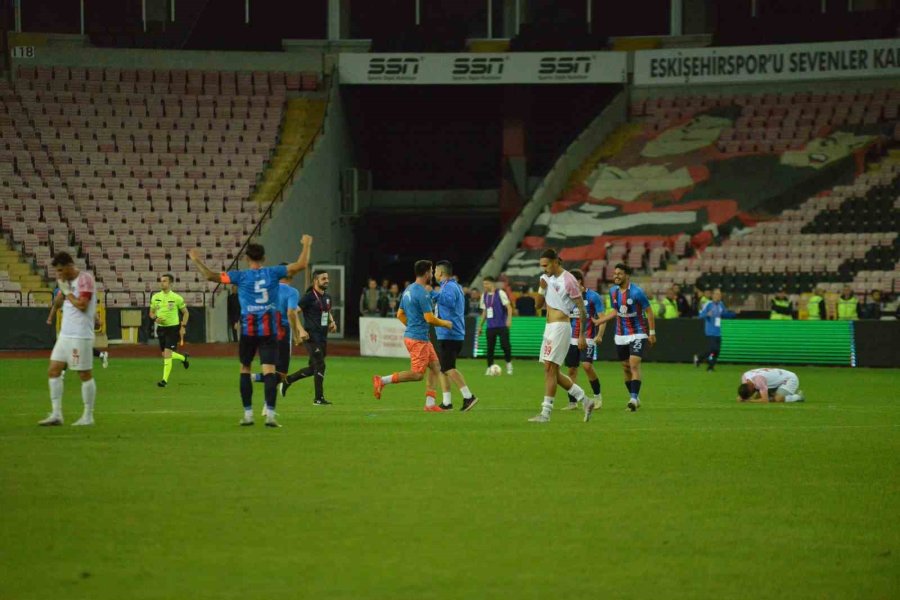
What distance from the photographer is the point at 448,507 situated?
32.6 ft

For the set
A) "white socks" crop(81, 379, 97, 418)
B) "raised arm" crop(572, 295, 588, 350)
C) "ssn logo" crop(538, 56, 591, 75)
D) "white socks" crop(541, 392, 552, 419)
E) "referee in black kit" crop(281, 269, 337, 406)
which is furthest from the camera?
"ssn logo" crop(538, 56, 591, 75)

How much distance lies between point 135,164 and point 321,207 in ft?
20.9

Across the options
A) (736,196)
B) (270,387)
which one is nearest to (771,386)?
(270,387)

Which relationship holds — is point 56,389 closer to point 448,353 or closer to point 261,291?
point 261,291

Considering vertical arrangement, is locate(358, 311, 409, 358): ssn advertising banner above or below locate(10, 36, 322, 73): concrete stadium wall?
below

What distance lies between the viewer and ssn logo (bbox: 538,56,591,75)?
165 ft

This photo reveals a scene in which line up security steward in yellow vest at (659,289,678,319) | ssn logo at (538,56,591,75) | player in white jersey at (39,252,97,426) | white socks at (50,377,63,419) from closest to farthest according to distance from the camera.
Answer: player in white jersey at (39,252,97,426) → white socks at (50,377,63,419) → security steward in yellow vest at (659,289,678,319) → ssn logo at (538,56,591,75)

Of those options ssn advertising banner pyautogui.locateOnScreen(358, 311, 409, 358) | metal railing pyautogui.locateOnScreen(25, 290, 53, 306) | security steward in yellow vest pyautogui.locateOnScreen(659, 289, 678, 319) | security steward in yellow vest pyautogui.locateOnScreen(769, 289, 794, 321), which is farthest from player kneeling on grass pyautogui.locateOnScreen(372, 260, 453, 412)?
metal railing pyautogui.locateOnScreen(25, 290, 53, 306)

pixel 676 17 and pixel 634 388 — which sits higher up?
pixel 676 17

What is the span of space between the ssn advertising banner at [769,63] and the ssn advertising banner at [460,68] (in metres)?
2.88

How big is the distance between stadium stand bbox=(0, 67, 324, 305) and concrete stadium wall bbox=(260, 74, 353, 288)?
939 mm

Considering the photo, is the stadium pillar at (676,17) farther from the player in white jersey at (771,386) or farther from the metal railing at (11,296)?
the player in white jersey at (771,386)

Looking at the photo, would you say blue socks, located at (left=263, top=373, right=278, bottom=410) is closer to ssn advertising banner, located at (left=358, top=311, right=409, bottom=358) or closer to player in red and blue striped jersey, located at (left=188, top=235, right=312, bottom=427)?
player in red and blue striped jersey, located at (left=188, top=235, right=312, bottom=427)

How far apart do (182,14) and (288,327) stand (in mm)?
33548
